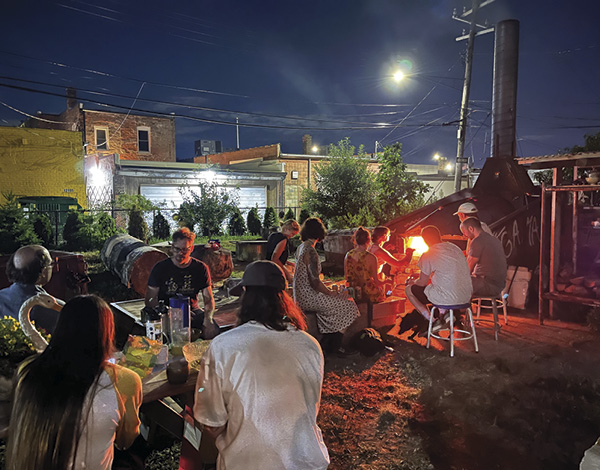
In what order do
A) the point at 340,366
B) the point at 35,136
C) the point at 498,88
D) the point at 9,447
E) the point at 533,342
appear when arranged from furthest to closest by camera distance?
1. the point at 35,136
2. the point at 498,88
3. the point at 533,342
4. the point at 340,366
5. the point at 9,447

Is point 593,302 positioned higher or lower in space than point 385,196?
lower

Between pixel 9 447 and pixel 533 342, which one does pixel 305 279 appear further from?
pixel 9 447

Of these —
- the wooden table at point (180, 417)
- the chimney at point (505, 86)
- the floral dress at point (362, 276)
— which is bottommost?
the wooden table at point (180, 417)

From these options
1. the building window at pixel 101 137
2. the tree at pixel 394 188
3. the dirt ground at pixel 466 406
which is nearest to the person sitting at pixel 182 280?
the dirt ground at pixel 466 406

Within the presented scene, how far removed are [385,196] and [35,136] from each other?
19758 mm

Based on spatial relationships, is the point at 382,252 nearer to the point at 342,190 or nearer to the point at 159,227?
the point at 342,190

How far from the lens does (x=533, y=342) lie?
683 centimetres

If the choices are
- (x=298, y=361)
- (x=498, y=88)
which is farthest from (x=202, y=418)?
(x=498, y=88)

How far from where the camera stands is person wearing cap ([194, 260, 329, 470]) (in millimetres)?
2064

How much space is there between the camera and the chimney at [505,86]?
1241cm

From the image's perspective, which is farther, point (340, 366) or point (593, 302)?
point (593, 302)

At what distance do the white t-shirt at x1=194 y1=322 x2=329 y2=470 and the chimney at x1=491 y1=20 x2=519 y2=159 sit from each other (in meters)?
11.9

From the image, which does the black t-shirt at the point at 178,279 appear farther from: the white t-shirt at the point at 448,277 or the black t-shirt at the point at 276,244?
the white t-shirt at the point at 448,277

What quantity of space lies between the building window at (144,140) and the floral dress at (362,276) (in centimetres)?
2819
